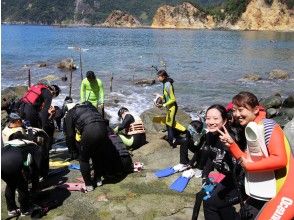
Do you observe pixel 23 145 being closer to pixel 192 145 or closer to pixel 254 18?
pixel 192 145

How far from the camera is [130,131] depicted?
967 centimetres

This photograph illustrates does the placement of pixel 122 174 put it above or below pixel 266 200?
below

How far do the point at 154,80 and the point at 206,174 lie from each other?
2261 centimetres

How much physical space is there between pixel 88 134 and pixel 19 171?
1.29 meters

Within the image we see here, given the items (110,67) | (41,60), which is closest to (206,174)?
(110,67)

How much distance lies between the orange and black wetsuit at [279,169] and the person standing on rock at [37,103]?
5.23 metres

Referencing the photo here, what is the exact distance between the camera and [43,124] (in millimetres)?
8492

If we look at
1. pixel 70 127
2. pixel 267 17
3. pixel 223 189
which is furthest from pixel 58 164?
pixel 267 17

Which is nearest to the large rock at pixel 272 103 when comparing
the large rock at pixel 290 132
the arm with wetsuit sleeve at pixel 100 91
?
the arm with wetsuit sleeve at pixel 100 91

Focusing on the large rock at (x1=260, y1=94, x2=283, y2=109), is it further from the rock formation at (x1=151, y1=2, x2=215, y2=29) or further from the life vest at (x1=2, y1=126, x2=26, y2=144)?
the rock formation at (x1=151, y1=2, x2=215, y2=29)

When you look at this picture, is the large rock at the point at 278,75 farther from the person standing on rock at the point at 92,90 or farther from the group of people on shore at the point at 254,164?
the group of people on shore at the point at 254,164

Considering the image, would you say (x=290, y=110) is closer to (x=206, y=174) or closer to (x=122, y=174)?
(x=122, y=174)

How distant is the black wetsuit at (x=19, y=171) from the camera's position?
5.91m

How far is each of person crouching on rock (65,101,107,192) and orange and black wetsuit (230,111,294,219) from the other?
11.5 ft
